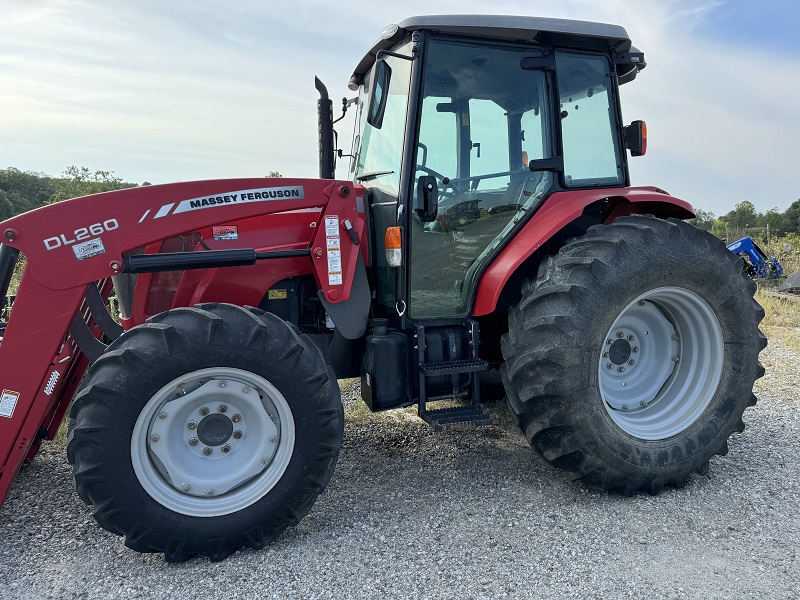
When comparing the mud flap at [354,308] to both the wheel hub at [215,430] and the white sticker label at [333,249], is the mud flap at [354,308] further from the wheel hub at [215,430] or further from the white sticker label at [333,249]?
the wheel hub at [215,430]

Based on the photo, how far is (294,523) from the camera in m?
2.87

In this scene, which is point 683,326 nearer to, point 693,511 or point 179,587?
point 693,511

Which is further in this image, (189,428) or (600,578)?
(189,428)

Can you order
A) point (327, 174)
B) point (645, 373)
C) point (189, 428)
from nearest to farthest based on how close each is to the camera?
point (189, 428) → point (645, 373) → point (327, 174)

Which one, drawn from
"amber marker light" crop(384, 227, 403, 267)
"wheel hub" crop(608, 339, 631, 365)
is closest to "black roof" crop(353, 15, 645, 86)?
"amber marker light" crop(384, 227, 403, 267)

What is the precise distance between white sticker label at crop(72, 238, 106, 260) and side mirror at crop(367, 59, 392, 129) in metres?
1.39

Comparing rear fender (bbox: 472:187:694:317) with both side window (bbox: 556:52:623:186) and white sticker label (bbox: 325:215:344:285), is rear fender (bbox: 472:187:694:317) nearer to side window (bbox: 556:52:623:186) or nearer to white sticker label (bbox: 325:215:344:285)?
side window (bbox: 556:52:623:186)

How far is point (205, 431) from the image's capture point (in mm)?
2863

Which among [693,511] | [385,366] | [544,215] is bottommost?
[693,511]

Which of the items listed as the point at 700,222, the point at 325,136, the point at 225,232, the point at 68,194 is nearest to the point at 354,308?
the point at 225,232

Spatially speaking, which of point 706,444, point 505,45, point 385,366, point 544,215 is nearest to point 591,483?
point 706,444

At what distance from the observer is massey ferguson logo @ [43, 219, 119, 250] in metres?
2.86

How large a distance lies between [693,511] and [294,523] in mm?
1927

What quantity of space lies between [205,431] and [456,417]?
1.24 metres
